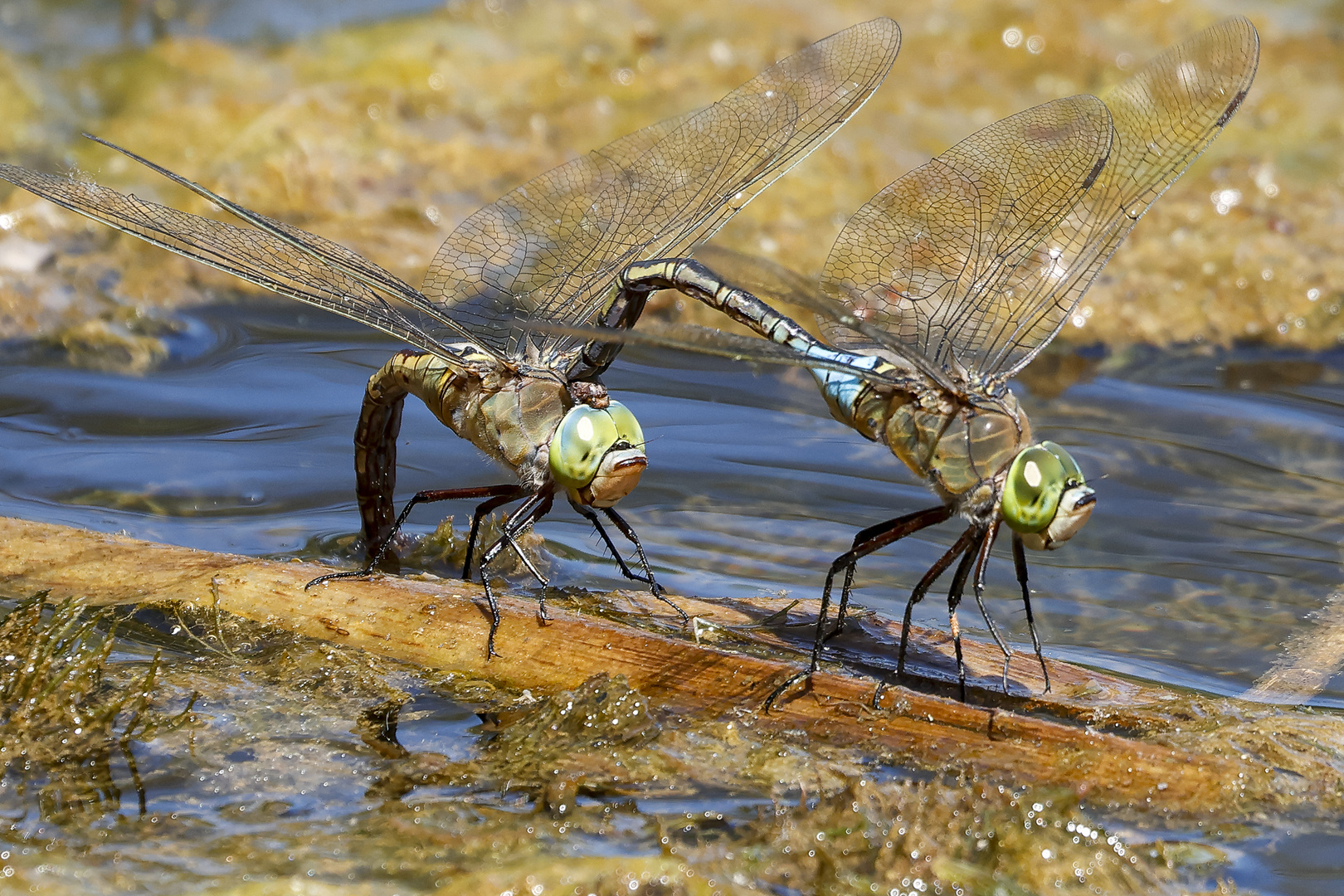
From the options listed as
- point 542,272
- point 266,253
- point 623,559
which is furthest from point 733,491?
point 266,253

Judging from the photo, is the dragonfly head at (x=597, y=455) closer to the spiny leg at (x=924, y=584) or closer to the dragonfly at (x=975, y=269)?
the dragonfly at (x=975, y=269)

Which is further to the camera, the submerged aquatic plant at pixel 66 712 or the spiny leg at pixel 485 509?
the spiny leg at pixel 485 509

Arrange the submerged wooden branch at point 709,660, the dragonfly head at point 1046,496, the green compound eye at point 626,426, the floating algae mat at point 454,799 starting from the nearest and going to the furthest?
1. the floating algae mat at point 454,799
2. the submerged wooden branch at point 709,660
3. the dragonfly head at point 1046,496
4. the green compound eye at point 626,426

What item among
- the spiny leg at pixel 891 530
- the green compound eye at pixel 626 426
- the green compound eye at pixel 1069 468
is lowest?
the spiny leg at pixel 891 530

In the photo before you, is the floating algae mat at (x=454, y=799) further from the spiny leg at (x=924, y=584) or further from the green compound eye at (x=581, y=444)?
the green compound eye at (x=581, y=444)

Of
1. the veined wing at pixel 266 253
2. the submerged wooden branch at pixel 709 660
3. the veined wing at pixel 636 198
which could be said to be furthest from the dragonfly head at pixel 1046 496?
the veined wing at pixel 266 253

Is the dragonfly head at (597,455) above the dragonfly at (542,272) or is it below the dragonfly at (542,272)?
below

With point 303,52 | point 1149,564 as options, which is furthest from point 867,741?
point 303,52

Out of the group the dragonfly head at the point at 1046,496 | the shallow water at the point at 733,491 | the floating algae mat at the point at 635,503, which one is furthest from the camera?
the dragonfly head at the point at 1046,496
